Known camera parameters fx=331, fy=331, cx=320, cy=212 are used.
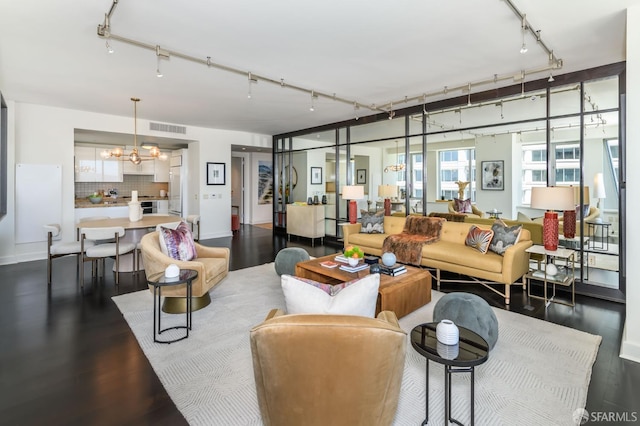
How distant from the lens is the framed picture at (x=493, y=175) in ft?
22.3

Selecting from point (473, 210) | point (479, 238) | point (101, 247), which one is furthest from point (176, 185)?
point (479, 238)

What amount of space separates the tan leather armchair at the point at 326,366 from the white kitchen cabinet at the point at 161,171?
370 inches

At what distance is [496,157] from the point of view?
6.83 m

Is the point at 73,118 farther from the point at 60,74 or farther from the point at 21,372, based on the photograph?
the point at 21,372

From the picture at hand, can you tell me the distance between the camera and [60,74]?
4281 millimetres

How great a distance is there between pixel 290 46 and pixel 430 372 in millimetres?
3297

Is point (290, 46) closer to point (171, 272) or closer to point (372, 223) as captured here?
point (171, 272)

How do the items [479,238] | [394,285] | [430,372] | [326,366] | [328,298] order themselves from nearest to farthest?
[326,366], [328,298], [430,372], [394,285], [479,238]

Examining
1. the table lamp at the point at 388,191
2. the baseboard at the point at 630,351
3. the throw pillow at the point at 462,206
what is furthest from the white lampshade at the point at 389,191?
the baseboard at the point at 630,351

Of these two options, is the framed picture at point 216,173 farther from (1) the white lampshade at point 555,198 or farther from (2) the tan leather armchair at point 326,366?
(2) the tan leather armchair at point 326,366

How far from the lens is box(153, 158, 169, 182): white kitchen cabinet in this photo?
939 cm

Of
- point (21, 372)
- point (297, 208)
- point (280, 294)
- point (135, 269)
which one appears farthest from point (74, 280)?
point (297, 208)

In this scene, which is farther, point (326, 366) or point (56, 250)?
point (56, 250)

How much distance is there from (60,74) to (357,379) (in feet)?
17.2
